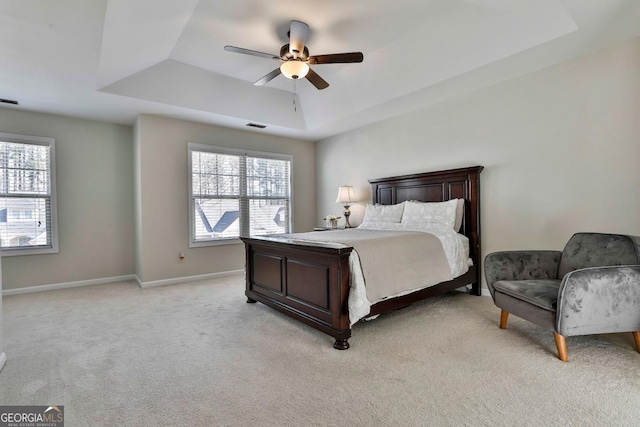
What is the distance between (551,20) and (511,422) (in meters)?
3.09

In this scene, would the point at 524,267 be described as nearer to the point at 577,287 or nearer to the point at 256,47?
the point at 577,287

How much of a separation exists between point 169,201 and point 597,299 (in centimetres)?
515

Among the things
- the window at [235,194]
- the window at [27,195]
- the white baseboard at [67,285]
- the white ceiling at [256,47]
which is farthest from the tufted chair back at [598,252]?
the window at [27,195]

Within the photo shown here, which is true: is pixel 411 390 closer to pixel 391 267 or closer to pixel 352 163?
pixel 391 267

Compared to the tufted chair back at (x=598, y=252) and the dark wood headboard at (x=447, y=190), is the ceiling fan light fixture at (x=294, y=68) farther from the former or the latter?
the tufted chair back at (x=598, y=252)

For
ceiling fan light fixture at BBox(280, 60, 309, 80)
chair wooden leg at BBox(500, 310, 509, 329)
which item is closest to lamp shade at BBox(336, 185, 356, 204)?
ceiling fan light fixture at BBox(280, 60, 309, 80)

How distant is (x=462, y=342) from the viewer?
258cm

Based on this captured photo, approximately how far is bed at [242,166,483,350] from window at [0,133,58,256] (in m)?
3.16

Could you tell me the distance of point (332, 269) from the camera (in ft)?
8.61

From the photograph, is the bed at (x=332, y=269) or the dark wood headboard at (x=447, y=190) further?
the dark wood headboard at (x=447, y=190)

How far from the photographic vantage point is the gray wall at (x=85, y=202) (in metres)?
4.42

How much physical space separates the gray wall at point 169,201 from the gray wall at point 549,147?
3.41 meters

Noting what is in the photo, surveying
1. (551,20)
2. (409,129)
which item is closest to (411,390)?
(551,20)

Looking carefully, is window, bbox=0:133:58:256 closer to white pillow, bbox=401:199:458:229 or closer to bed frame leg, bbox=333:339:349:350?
bed frame leg, bbox=333:339:349:350
